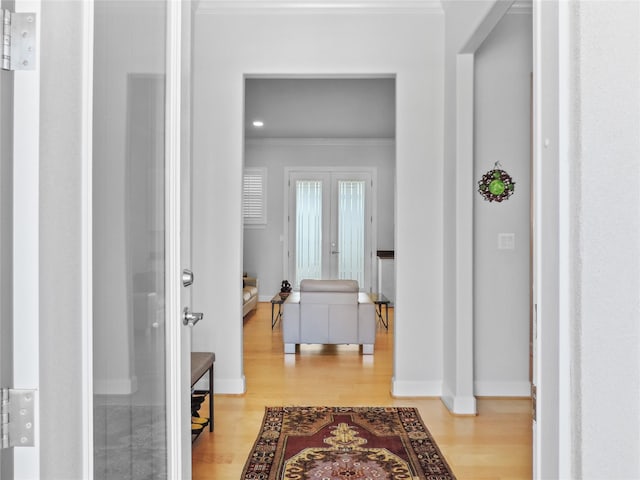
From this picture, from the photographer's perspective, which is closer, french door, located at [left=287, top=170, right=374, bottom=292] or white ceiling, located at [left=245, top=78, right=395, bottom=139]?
white ceiling, located at [left=245, top=78, right=395, bottom=139]

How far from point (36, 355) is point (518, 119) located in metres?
3.59

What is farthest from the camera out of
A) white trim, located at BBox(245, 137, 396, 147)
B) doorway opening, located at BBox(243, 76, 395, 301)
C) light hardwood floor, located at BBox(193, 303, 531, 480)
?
doorway opening, located at BBox(243, 76, 395, 301)

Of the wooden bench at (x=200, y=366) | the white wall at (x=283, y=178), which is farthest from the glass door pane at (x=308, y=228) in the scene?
the wooden bench at (x=200, y=366)

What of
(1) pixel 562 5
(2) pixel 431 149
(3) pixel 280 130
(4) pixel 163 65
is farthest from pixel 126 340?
(3) pixel 280 130

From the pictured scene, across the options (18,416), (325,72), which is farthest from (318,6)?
(18,416)

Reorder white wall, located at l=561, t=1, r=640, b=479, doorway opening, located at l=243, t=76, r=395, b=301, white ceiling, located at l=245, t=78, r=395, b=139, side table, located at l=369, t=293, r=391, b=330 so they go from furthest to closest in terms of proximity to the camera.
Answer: doorway opening, located at l=243, t=76, r=395, b=301
side table, located at l=369, t=293, r=391, b=330
white ceiling, located at l=245, t=78, r=395, b=139
white wall, located at l=561, t=1, r=640, b=479

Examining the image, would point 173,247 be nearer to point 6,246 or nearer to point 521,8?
point 6,246

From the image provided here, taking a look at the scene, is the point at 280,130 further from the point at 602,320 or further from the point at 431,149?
the point at 602,320

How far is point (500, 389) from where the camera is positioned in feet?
12.1

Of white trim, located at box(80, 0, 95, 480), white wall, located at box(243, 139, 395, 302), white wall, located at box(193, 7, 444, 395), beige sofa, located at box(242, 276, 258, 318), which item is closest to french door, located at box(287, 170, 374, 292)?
white wall, located at box(243, 139, 395, 302)

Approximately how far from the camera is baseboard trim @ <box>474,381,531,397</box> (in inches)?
145

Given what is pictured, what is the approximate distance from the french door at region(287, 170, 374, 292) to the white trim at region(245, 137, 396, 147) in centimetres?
48

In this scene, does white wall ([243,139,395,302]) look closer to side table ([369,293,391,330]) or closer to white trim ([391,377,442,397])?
side table ([369,293,391,330])

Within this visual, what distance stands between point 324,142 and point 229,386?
558cm
